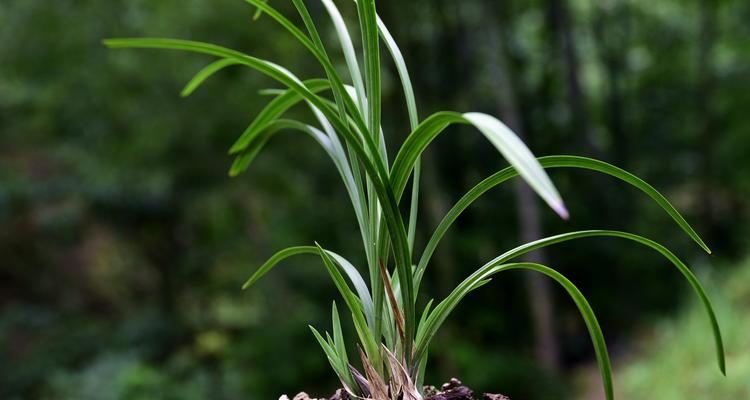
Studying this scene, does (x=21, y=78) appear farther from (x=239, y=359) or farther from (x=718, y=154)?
(x=718, y=154)

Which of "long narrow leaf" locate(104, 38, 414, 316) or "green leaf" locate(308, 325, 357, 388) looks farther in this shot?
"green leaf" locate(308, 325, 357, 388)

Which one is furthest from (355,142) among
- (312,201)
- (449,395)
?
(312,201)

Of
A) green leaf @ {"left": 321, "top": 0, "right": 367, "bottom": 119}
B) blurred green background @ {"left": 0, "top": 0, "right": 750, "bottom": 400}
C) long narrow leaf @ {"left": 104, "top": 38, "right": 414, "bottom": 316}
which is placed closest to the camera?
long narrow leaf @ {"left": 104, "top": 38, "right": 414, "bottom": 316}

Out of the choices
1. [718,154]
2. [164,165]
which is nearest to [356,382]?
[164,165]

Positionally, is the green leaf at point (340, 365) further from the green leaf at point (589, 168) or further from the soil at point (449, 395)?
the green leaf at point (589, 168)

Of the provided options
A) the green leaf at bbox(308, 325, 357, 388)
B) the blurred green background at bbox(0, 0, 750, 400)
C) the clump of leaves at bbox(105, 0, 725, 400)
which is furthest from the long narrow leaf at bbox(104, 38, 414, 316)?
the blurred green background at bbox(0, 0, 750, 400)

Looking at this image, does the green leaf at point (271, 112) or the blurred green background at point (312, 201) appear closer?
the green leaf at point (271, 112)

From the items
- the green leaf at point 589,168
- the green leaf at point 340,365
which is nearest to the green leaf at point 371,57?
the green leaf at point 589,168

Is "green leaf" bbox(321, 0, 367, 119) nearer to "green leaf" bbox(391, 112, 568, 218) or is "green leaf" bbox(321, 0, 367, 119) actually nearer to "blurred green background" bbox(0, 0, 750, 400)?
"green leaf" bbox(391, 112, 568, 218)
